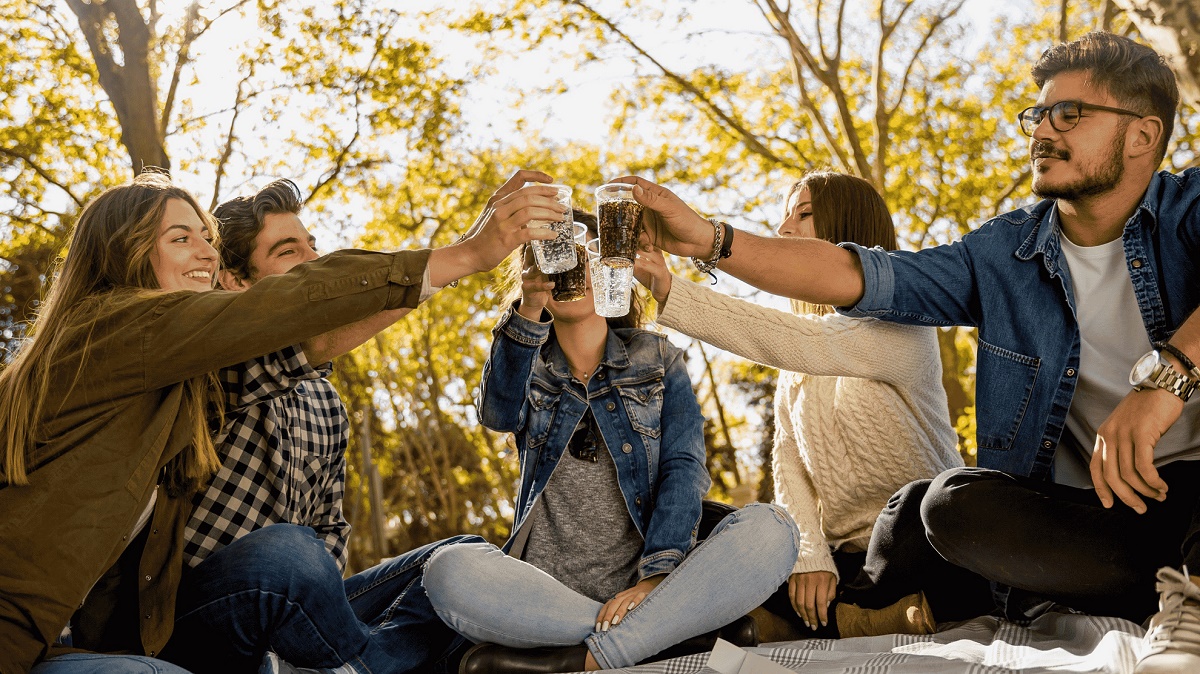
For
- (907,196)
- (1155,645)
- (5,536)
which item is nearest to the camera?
(1155,645)

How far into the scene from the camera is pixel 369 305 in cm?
247

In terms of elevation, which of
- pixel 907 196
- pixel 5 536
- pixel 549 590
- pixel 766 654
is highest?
pixel 907 196

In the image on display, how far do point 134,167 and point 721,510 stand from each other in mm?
6759

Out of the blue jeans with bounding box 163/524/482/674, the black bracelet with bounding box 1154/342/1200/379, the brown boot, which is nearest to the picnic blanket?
the brown boot

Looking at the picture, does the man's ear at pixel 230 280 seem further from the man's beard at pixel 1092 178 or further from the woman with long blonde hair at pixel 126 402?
the man's beard at pixel 1092 178

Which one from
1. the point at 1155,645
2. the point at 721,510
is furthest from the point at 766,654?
the point at 1155,645

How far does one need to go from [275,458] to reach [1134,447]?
2304mm

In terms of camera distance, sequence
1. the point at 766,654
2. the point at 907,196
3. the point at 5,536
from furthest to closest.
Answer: the point at 907,196 < the point at 766,654 < the point at 5,536

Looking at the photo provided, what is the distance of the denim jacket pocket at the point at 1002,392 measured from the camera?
9.82 feet

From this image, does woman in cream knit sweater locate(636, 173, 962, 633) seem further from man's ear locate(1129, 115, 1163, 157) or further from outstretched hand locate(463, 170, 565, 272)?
man's ear locate(1129, 115, 1163, 157)

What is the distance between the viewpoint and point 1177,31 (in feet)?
16.6

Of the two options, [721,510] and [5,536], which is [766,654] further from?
[5,536]

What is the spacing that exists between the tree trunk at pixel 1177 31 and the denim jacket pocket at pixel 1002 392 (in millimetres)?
2864

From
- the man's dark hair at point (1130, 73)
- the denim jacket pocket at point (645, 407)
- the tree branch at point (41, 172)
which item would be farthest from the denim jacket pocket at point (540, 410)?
the tree branch at point (41, 172)
